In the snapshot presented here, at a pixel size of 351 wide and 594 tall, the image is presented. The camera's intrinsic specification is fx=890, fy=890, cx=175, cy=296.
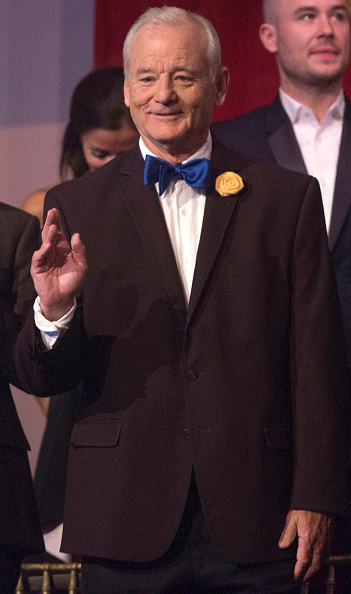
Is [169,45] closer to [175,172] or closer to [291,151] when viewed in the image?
[175,172]

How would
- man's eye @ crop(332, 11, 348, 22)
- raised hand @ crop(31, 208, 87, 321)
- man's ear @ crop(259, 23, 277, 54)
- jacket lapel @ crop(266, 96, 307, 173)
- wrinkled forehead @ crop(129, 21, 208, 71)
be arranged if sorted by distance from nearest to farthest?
1. raised hand @ crop(31, 208, 87, 321)
2. wrinkled forehead @ crop(129, 21, 208, 71)
3. jacket lapel @ crop(266, 96, 307, 173)
4. man's eye @ crop(332, 11, 348, 22)
5. man's ear @ crop(259, 23, 277, 54)

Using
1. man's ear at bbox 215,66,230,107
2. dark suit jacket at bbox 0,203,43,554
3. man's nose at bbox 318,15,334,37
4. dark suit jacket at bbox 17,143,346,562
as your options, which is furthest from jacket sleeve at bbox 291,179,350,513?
man's nose at bbox 318,15,334,37

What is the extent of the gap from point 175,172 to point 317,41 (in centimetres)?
106

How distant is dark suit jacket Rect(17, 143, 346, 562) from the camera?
71.1 inches

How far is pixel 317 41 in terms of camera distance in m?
2.79

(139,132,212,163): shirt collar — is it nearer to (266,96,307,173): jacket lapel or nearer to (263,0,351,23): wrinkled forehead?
(266,96,307,173): jacket lapel

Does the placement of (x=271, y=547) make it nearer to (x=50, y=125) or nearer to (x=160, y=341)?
(x=160, y=341)

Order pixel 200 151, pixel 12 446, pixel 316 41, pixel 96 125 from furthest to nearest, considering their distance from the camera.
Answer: pixel 96 125, pixel 316 41, pixel 200 151, pixel 12 446

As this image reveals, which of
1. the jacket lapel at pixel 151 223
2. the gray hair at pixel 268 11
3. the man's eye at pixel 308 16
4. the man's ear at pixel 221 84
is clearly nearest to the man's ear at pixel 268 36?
the gray hair at pixel 268 11

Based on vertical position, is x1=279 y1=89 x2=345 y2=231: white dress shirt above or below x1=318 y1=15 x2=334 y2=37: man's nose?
below

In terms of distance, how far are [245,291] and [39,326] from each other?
1.43 feet

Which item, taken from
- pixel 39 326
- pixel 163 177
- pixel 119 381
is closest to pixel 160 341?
pixel 119 381

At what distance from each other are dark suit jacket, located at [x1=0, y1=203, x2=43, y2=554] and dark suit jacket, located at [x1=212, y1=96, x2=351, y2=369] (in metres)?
0.90

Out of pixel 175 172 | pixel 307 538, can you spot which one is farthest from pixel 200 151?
pixel 307 538
